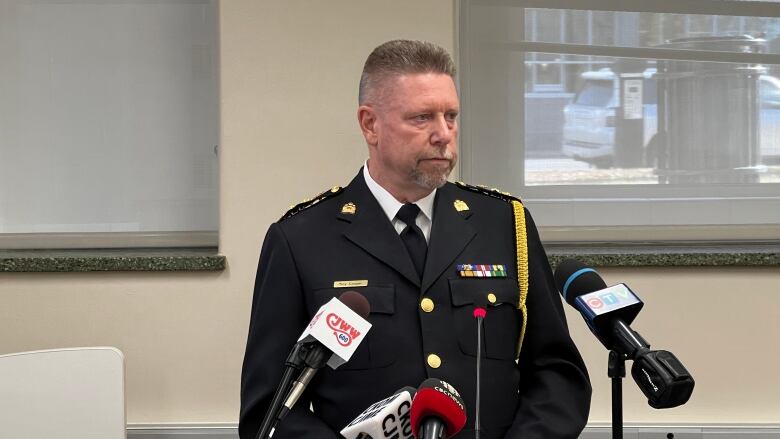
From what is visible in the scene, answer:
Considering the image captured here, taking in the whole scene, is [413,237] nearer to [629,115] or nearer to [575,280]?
[575,280]

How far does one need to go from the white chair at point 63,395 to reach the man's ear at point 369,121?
1190 mm

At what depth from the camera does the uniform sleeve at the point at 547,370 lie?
1.77m

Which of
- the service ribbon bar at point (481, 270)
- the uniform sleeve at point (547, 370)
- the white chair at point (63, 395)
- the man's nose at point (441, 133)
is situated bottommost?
the white chair at point (63, 395)

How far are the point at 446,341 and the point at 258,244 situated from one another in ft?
5.37

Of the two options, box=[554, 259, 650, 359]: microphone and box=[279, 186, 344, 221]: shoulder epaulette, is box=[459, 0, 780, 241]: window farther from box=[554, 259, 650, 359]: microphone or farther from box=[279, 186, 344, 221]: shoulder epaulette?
box=[554, 259, 650, 359]: microphone

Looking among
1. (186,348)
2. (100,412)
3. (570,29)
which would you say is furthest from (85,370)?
(570,29)

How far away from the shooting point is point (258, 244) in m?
3.32

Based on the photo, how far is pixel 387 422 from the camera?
142 cm

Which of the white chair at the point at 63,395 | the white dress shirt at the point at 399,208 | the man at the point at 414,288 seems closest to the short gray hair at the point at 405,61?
the man at the point at 414,288

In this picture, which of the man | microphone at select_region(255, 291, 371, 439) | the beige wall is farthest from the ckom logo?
the beige wall

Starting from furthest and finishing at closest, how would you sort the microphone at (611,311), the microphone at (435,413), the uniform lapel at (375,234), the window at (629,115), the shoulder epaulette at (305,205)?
1. the window at (629,115)
2. the shoulder epaulette at (305,205)
3. the uniform lapel at (375,234)
4. the microphone at (611,311)
5. the microphone at (435,413)

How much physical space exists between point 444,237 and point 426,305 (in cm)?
13

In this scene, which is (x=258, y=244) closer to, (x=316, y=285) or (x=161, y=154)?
(x=161, y=154)

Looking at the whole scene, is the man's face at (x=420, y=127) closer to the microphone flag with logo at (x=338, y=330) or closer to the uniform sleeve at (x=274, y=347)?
the uniform sleeve at (x=274, y=347)
